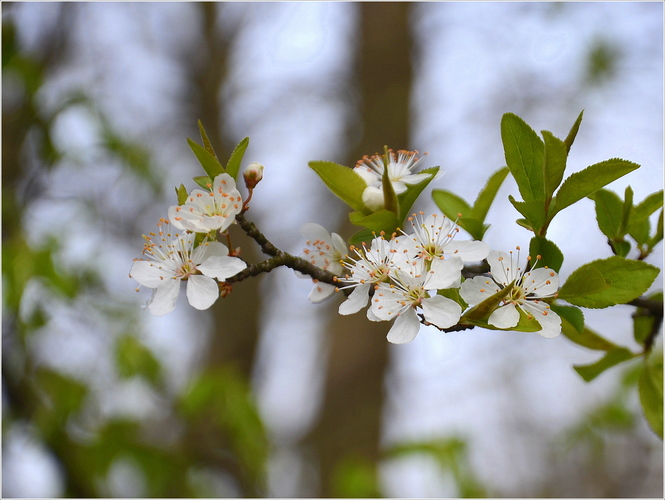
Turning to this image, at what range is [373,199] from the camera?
2.58 feet

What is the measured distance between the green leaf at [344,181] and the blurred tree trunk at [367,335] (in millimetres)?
2015

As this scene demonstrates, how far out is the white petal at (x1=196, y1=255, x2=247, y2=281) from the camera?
2.39 feet

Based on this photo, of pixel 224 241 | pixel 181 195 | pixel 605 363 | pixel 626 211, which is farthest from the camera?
pixel 224 241

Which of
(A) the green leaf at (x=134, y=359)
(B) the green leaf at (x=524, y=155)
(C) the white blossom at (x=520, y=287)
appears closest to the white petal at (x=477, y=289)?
(C) the white blossom at (x=520, y=287)

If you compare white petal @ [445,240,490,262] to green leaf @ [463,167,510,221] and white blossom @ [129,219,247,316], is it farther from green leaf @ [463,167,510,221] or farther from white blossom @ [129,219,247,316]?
Result: white blossom @ [129,219,247,316]

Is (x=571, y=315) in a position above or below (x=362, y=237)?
below

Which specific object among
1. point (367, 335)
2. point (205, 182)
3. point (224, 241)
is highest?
point (224, 241)

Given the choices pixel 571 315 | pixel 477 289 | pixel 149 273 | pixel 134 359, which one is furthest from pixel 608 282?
pixel 134 359

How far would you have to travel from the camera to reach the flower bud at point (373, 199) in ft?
2.57

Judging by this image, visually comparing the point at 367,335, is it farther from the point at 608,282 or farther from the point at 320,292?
the point at 608,282

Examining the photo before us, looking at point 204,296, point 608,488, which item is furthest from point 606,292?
point 608,488

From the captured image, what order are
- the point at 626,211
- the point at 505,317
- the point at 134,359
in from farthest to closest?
the point at 134,359 < the point at 626,211 < the point at 505,317

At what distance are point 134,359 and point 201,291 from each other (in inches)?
48.9

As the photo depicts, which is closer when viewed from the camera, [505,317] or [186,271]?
[505,317]
